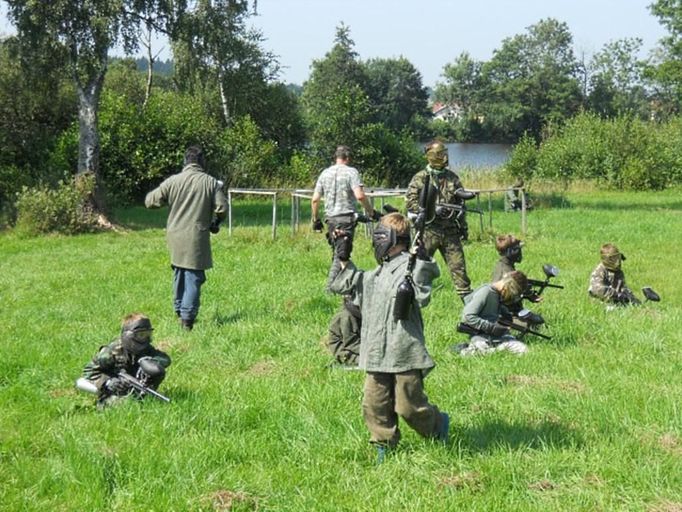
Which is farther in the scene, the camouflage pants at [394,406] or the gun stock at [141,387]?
the gun stock at [141,387]

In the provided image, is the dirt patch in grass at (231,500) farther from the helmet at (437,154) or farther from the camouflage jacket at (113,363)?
the helmet at (437,154)

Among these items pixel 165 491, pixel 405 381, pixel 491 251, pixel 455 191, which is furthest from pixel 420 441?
pixel 491 251

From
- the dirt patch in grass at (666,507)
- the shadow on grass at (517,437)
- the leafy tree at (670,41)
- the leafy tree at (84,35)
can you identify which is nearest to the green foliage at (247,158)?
the leafy tree at (84,35)

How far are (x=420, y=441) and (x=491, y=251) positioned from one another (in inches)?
388

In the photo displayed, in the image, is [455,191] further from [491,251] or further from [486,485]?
[491,251]

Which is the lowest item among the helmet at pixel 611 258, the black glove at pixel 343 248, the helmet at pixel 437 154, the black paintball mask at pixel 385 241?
the helmet at pixel 611 258

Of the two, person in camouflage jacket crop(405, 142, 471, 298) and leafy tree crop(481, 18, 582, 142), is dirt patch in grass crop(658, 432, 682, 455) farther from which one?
leafy tree crop(481, 18, 582, 142)

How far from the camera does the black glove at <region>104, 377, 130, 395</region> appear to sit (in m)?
6.16

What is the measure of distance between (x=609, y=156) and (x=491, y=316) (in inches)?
1174

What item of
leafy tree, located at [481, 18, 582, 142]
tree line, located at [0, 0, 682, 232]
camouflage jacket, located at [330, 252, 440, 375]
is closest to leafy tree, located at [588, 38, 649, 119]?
leafy tree, located at [481, 18, 582, 142]

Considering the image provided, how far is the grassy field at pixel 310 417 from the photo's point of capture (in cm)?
463

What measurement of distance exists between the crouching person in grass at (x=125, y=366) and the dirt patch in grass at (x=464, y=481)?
2.42 meters

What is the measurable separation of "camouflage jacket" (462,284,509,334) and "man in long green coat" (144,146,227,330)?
283cm

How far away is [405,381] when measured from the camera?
492cm
